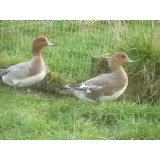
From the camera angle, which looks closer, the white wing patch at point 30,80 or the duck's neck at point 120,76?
the duck's neck at point 120,76

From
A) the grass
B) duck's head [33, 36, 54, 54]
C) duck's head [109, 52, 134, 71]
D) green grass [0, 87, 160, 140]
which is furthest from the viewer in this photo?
duck's head [33, 36, 54, 54]

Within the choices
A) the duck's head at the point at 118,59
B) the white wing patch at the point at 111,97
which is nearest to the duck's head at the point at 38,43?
the duck's head at the point at 118,59

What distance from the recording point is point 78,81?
22.3 feet

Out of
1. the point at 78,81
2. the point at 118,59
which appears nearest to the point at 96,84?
the point at 118,59

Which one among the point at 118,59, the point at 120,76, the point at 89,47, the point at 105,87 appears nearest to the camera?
the point at 105,87

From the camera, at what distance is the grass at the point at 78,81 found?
4.53 m

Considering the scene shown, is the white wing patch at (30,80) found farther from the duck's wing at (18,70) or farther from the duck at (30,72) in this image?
the duck's wing at (18,70)

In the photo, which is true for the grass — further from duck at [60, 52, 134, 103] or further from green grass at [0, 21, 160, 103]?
duck at [60, 52, 134, 103]

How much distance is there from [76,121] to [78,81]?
6.88 feet

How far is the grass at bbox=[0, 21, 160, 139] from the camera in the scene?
14.9 feet

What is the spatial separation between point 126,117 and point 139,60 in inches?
67.1

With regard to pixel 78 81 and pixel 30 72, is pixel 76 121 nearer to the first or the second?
pixel 30 72

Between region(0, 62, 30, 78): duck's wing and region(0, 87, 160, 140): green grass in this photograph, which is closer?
region(0, 87, 160, 140): green grass

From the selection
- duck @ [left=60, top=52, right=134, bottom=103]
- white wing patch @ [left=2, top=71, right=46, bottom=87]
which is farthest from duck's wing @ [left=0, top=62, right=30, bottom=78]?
duck @ [left=60, top=52, right=134, bottom=103]
